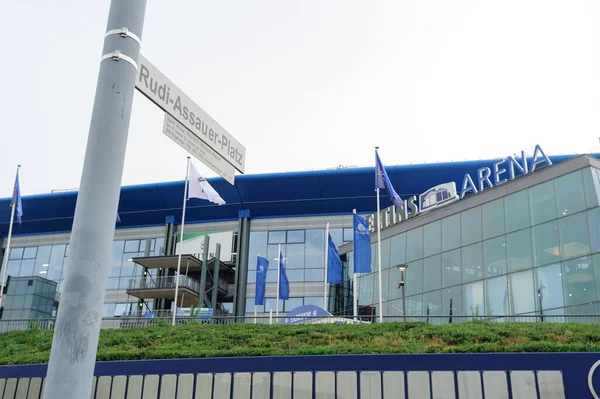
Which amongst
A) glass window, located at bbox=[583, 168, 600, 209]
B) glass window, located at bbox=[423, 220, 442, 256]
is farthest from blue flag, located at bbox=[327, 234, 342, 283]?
glass window, located at bbox=[583, 168, 600, 209]

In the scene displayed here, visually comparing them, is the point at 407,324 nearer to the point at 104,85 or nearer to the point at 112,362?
the point at 112,362

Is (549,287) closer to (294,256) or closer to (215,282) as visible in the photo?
(294,256)

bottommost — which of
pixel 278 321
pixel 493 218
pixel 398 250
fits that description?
pixel 278 321

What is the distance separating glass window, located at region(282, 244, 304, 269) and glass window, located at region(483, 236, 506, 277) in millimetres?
18083

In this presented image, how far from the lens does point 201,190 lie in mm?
30500

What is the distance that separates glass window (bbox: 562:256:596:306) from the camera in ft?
96.0

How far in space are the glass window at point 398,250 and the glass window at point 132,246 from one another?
955 inches

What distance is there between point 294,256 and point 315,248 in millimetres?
1769

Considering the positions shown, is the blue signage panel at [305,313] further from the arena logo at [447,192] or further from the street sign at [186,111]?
the street sign at [186,111]

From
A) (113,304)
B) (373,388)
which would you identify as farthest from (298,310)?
(113,304)

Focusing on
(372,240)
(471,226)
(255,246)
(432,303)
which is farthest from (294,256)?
(471,226)

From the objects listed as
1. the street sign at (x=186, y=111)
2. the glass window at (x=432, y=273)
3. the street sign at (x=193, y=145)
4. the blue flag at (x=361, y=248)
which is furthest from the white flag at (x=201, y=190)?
the street sign at (x=193, y=145)

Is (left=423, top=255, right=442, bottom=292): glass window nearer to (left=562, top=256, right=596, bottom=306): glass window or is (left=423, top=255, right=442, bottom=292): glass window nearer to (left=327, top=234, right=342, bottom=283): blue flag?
(left=327, top=234, right=342, bottom=283): blue flag

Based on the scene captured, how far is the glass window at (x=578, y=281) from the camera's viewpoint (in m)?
29.3
